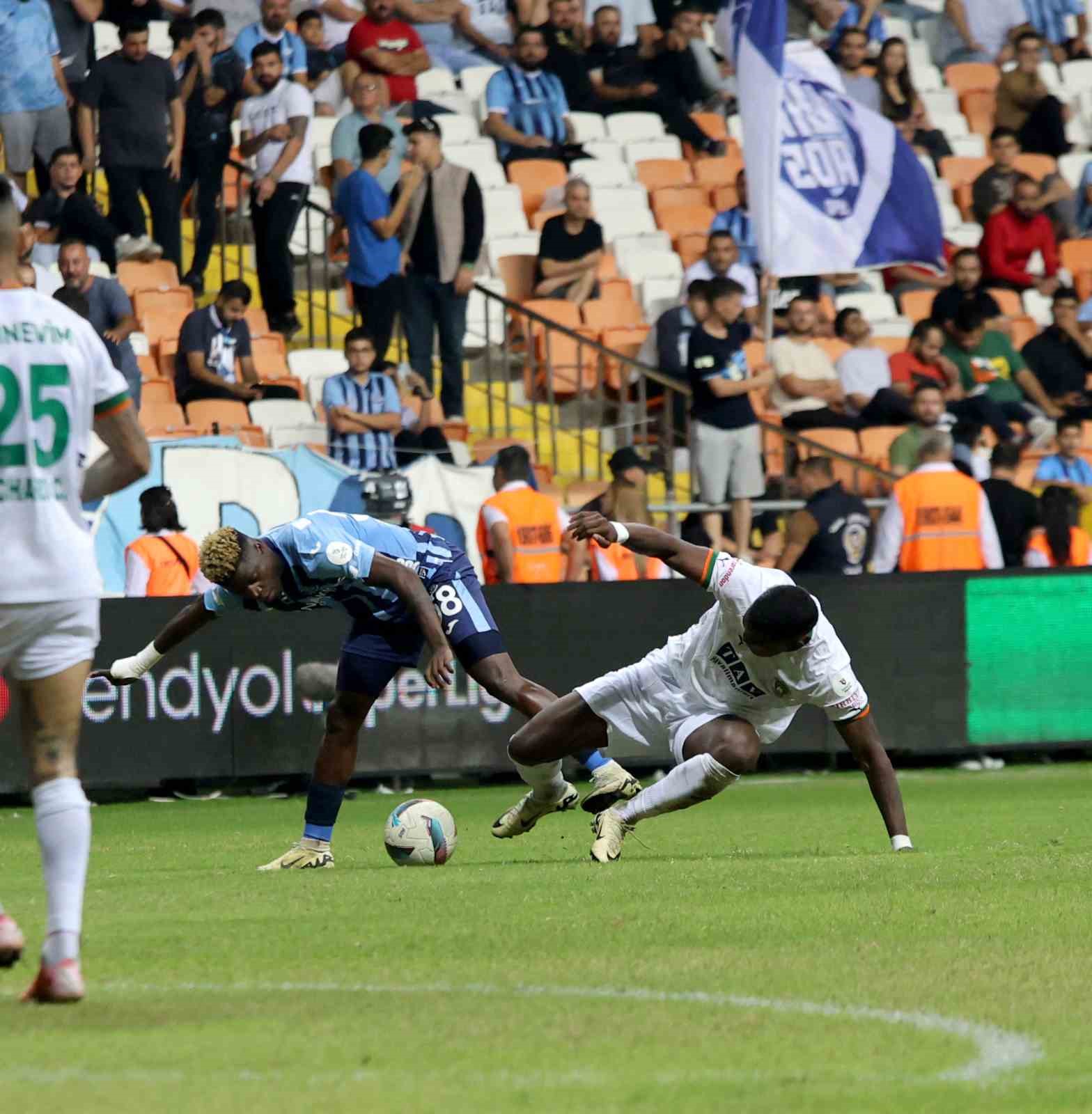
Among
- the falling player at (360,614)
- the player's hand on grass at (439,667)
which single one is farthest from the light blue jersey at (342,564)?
the player's hand on grass at (439,667)

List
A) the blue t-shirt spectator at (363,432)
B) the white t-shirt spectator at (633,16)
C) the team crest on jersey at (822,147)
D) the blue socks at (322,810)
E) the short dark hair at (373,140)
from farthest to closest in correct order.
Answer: the white t-shirt spectator at (633,16), the team crest on jersey at (822,147), the short dark hair at (373,140), the blue t-shirt spectator at (363,432), the blue socks at (322,810)

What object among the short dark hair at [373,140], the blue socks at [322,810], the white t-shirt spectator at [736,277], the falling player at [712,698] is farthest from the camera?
the white t-shirt spectator at [736,277]

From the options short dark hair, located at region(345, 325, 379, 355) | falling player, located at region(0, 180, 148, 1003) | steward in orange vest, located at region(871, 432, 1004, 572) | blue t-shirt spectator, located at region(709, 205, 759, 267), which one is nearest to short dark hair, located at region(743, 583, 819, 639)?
falling player, located at region(0, 180, 148, 1003)

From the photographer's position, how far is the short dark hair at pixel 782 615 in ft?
32.0

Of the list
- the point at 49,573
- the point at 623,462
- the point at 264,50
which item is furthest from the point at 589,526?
the point at 264,50

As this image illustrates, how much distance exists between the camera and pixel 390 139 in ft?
65.6

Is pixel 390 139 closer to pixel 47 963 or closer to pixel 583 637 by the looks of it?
pixel 583 637

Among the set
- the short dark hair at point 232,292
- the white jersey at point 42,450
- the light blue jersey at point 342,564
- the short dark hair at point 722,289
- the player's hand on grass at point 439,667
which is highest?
the white jersey at point 42,450

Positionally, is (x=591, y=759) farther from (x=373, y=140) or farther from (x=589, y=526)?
(x=373, y=140)

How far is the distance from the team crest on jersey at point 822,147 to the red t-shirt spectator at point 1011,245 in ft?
7.96

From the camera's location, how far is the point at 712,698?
10625mm

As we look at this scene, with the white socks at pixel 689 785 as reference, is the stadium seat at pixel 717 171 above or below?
above

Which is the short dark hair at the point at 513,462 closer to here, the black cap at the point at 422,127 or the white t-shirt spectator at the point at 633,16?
the black cap at the point at 422,127

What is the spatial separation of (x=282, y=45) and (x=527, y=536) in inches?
276
